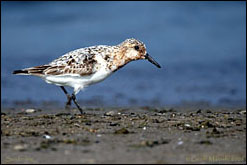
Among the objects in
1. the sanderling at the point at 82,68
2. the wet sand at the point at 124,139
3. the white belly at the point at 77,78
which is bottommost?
the wet sand at the point at 124,139

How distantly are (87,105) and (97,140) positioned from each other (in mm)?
4930

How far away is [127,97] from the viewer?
11297mm

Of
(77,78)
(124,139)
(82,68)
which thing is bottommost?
(124,139)

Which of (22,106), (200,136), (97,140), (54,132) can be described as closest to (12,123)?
(54,132)

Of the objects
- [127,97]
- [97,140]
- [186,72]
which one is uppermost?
[186,72]

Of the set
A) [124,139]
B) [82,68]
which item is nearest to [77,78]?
[82,68]

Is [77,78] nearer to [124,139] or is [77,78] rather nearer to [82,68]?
[82,68]

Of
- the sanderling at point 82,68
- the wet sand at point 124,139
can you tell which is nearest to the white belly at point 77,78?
the sanderling at point 82,68

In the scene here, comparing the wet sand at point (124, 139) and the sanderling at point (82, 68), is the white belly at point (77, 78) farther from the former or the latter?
the wet sand at point (124, 139)

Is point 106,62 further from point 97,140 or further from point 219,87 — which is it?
point 219,87

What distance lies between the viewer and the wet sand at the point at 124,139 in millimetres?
4559

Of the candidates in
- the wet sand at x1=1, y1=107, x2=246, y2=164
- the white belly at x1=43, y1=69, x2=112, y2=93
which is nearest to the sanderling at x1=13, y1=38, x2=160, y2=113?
the white belly at x1=43, y1=69, x2=112, y2=93

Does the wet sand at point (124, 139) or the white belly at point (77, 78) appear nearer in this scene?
the wet sand at point (124, 139)

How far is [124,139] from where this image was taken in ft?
17.3
